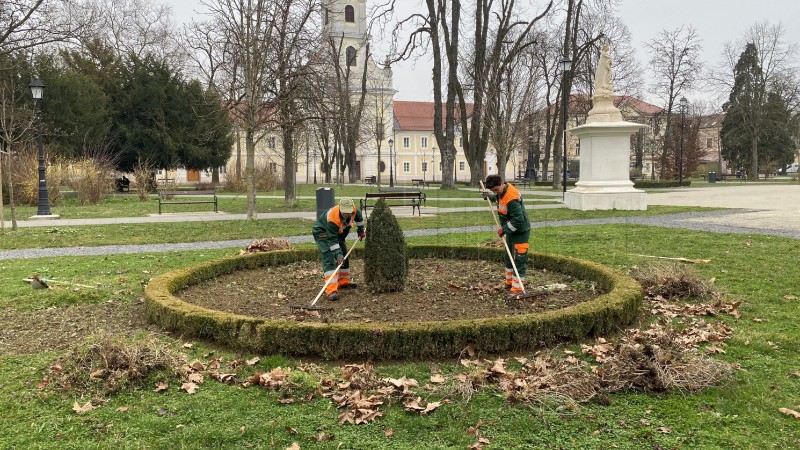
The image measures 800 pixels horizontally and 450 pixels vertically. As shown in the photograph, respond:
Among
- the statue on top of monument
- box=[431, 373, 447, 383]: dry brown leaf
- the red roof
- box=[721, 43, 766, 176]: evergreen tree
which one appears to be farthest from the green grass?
the red roof

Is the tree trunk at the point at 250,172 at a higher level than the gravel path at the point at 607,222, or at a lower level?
higher

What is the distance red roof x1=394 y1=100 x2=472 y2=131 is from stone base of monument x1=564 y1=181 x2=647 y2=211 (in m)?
61.2

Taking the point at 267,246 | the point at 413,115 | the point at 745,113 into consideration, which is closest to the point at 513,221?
the point at 267,246

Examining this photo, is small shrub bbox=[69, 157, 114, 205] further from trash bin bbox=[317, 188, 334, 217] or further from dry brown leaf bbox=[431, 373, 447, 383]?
dry brown leaf bbox=[431, 373, 447, 383]

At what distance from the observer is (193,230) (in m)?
14.7

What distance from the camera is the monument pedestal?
17750 mm

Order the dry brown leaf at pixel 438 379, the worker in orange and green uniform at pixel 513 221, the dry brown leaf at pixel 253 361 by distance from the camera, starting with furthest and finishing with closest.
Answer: the worker in orange and green uniform at pixel 513 221 < the dry brown leaf at pixel 253 361 < the dry brown leaf at pixel 438 379

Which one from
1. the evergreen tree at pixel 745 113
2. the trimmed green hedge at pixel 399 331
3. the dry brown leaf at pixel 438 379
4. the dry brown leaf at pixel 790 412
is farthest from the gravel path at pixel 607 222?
the evergreen tree at pixel 745 113

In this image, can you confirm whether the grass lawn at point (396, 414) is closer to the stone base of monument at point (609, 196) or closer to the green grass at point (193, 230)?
the green grass at point (193, 230)

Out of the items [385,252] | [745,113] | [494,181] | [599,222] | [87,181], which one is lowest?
[599,222]

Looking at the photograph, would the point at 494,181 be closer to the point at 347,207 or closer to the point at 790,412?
the point at 347,207

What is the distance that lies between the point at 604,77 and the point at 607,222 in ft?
19.8

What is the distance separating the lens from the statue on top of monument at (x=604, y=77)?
59.8 ft

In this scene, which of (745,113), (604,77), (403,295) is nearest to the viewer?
(403,295)
